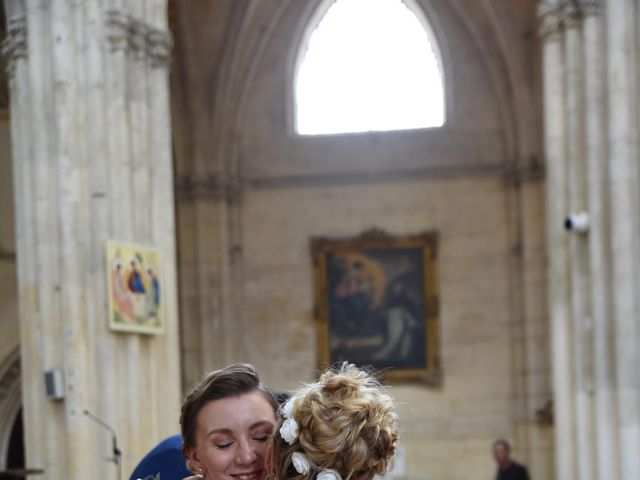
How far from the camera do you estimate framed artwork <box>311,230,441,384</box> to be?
2447 cm

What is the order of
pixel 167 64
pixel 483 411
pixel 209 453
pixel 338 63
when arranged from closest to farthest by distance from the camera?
pixel 209 453 < pixel 167 64 < pixel 483 411 < pixel 338 63

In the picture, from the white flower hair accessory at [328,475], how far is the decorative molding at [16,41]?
1360cm

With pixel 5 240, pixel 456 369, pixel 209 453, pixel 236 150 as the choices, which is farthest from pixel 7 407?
pixel 209 453

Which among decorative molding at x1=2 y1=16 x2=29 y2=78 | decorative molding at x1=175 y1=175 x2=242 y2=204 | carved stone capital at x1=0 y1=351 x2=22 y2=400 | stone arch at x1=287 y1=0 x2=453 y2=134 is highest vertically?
stone arch at x1=287 y1=0 x2=453 y2=134

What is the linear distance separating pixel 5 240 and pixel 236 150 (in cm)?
467

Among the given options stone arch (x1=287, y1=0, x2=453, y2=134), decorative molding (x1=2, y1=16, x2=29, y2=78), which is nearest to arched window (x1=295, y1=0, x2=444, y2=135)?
stone arch (x1=287, y1=0, x2=453, y2=134)

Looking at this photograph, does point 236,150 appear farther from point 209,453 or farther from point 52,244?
point 209,453

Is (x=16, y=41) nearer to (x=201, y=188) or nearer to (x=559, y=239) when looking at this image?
(x=559, y=239)

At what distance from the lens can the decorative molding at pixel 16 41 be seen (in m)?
15.3

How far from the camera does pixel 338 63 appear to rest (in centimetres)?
2577

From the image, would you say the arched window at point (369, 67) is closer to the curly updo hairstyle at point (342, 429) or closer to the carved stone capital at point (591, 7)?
the carved stone capital at point (591, 7)

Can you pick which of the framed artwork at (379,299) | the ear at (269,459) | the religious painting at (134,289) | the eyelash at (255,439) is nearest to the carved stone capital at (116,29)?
the religious painting at (134,289)

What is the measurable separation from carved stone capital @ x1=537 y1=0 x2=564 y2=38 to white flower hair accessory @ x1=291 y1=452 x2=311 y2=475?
13.8 metres

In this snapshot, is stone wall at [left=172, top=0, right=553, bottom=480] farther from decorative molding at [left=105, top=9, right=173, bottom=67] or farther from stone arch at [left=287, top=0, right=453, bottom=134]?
decorative molding at [left=105, top=9, right=173, bottom=67]
